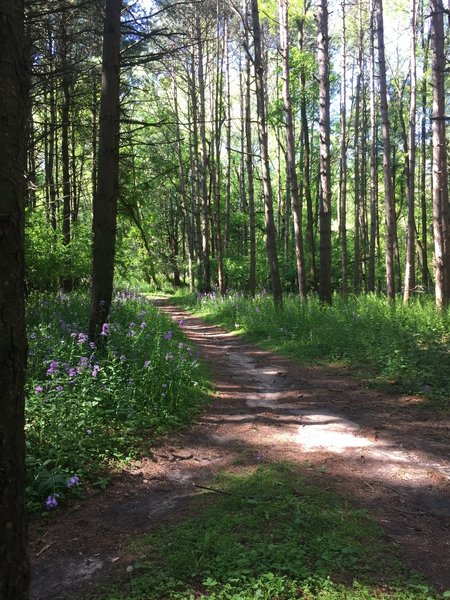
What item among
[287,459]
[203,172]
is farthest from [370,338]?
[203,172]

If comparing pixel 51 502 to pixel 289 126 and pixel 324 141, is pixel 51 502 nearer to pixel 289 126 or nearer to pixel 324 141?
pixel 324 141

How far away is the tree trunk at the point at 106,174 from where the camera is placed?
697cm

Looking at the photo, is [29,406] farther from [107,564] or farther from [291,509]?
[291,509]

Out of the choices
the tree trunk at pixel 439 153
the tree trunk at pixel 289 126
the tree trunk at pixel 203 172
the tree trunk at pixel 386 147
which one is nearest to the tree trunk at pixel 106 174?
the tree trunk at pixel 439 153

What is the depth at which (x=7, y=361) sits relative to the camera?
1629 mm

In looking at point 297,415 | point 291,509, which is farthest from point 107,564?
point 297,415

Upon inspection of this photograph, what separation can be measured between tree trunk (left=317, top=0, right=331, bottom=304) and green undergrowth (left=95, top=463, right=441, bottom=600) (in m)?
9.55

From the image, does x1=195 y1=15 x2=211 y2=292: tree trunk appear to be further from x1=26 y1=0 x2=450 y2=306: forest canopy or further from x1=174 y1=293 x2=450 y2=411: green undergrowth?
x1=174 y1=293 x2=450 y2=411: green undergrowth

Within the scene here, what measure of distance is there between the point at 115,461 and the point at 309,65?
18744mm

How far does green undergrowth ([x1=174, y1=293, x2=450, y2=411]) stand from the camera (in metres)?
6.62

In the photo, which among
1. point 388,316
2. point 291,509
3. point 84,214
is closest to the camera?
point 291,509

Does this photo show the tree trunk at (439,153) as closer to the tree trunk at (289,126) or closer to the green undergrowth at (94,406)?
the tree trunk at (289,126)

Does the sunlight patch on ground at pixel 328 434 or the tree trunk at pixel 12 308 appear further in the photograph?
the sunlight patch on ground at pixel 328 434

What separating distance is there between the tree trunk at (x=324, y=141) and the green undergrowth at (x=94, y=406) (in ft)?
20.9
